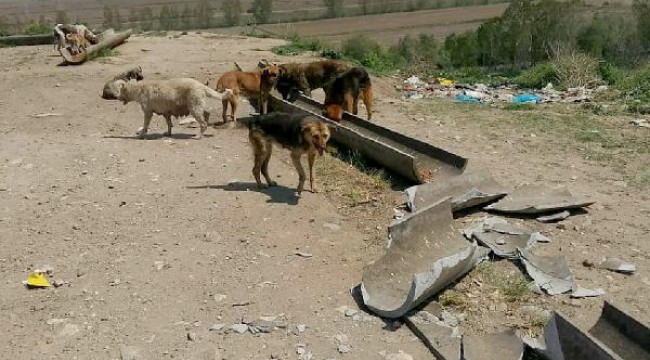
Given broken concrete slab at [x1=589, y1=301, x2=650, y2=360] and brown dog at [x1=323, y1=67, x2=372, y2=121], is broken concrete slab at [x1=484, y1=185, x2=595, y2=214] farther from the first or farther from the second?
brown dog at [x1=323, y1=67, x2=372, y2=121]

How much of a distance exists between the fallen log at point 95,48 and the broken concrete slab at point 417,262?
11.6m

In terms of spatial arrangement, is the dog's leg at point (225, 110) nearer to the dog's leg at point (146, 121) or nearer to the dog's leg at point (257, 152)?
the dog's leg at point (146, 121)

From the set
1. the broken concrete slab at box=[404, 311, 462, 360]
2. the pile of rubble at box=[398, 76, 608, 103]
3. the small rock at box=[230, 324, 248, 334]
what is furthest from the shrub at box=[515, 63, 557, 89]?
the small rock at box=[230, 324, 248, 334]

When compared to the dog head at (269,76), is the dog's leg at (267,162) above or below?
below

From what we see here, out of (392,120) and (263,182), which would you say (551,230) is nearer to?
(263,182)

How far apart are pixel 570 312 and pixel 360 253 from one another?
1.96m

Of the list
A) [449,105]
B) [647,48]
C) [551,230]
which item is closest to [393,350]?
[551,230]

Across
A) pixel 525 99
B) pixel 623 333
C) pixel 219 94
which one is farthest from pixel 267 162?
pixel 525 99

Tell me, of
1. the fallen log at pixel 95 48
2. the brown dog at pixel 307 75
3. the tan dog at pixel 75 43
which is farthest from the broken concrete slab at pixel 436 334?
the tan dog at pixel 75 43

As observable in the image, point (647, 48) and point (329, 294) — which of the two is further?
point (647, 48)

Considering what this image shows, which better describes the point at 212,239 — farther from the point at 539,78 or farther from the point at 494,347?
the point at 539,78

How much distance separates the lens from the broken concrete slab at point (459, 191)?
670cm

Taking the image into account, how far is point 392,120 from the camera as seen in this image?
11.1 metres

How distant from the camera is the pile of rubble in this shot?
13.0 metres
